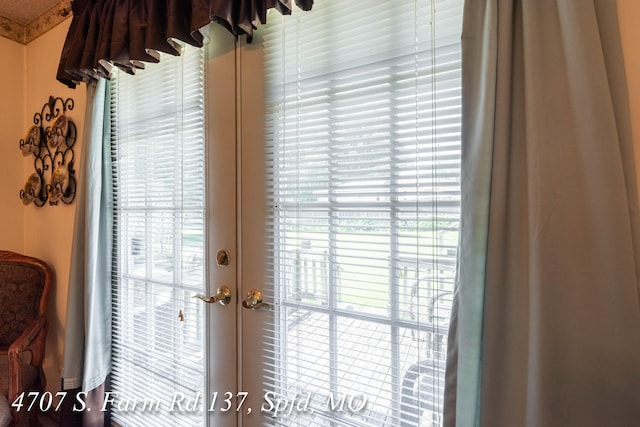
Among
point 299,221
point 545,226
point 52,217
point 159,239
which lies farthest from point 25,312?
point 545,226

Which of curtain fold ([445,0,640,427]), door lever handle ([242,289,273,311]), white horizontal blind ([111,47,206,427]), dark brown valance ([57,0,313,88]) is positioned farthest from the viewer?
white horizontal blind ([111,47,206,427])

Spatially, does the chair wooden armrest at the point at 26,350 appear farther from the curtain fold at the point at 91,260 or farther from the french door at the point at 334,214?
the french door at the point at 334,214

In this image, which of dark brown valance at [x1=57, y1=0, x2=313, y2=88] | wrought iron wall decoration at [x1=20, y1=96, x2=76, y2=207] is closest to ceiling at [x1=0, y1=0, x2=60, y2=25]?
wrought iron wall decoration at [x1=20, y1=96, x2=76, y2=207]

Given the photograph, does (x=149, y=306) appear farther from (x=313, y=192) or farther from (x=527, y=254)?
(x=527, y=254)

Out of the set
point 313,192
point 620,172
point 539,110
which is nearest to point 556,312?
point 620,172

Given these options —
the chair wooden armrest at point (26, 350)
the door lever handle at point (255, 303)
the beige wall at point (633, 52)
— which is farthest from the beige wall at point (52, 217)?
the beige wall at point (633, 52)

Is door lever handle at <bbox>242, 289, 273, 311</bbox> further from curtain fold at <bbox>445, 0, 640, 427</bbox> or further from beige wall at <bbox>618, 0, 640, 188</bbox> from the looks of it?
beige wall at <bbox>618, 0, 640, 188</bbox>

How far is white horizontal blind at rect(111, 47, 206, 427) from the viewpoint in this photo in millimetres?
1180

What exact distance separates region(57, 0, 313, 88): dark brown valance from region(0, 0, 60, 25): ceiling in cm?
66

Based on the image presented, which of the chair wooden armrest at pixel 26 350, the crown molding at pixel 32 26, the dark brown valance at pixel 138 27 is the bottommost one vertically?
the chair wooden armrest at pixel 26 350

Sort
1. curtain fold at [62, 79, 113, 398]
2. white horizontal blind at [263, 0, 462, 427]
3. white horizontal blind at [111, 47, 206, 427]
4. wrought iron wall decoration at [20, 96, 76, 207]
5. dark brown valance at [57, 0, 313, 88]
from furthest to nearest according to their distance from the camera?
wrought iron wall decoration at [20, 96, 76, 207], curtain fold at [62, 79, 113, 398], white horizontal blind at [111, 47, 206, 427], dark brown valance at [57, 0, 313, 88], white horizontal blind at [263, 0, 462, 427]

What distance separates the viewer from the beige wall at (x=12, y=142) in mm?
1811

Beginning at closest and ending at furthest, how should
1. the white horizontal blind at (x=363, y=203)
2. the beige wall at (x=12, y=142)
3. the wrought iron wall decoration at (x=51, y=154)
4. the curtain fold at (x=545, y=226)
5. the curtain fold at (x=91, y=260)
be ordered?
the curtain fold at (x=545, y=226) < the white horizontal blind at (x=363, y=203) < the curtain fold at (x=91, y=260) < the wrought iron wall decoration at (x=51, y=154) < the beige wall at (x=12, y=142)

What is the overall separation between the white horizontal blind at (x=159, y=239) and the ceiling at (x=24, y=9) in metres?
0.82
